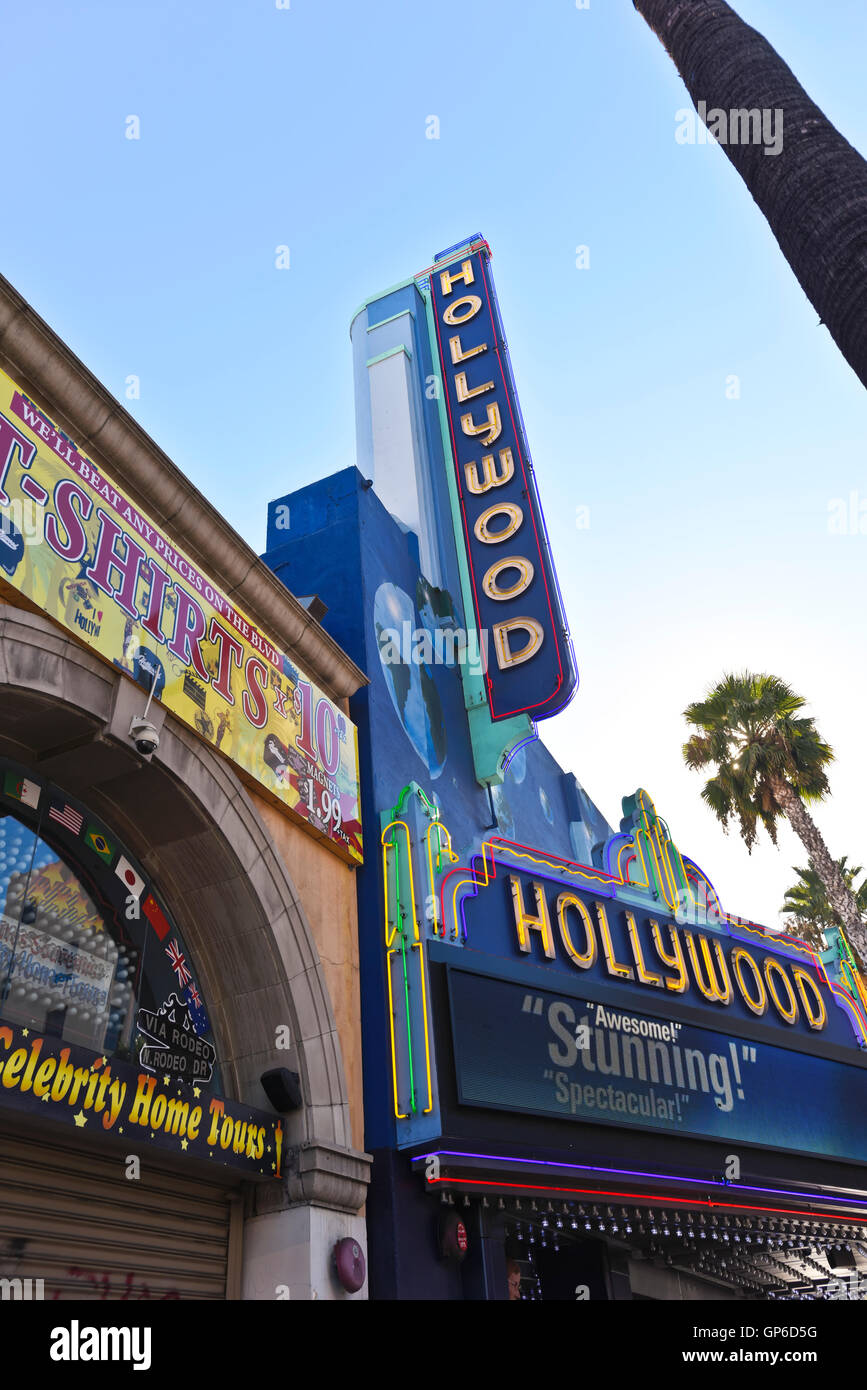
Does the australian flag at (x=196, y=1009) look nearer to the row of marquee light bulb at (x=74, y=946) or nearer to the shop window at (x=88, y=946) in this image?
the shop window at (x=88, y=946)

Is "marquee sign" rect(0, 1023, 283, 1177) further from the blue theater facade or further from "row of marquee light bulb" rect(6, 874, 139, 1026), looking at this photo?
the blue theater facade

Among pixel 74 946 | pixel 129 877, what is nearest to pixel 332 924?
pixel 129 877

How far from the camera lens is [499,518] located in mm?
17234

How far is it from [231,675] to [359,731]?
3069 millimetres

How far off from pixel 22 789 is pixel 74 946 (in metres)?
1.39

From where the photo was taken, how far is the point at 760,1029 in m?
14.9

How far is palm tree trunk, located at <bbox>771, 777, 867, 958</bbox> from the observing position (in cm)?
2329

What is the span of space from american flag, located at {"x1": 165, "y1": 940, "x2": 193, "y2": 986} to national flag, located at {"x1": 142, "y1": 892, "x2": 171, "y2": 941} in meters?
0.14

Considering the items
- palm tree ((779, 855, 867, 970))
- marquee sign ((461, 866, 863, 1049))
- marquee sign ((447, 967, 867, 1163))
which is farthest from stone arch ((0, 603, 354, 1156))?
palm tree ((779, 855, 867, 970))

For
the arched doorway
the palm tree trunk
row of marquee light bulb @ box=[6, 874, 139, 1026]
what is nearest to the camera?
row of marquee light bulb @ box=[6, 874, 139, 1026]
